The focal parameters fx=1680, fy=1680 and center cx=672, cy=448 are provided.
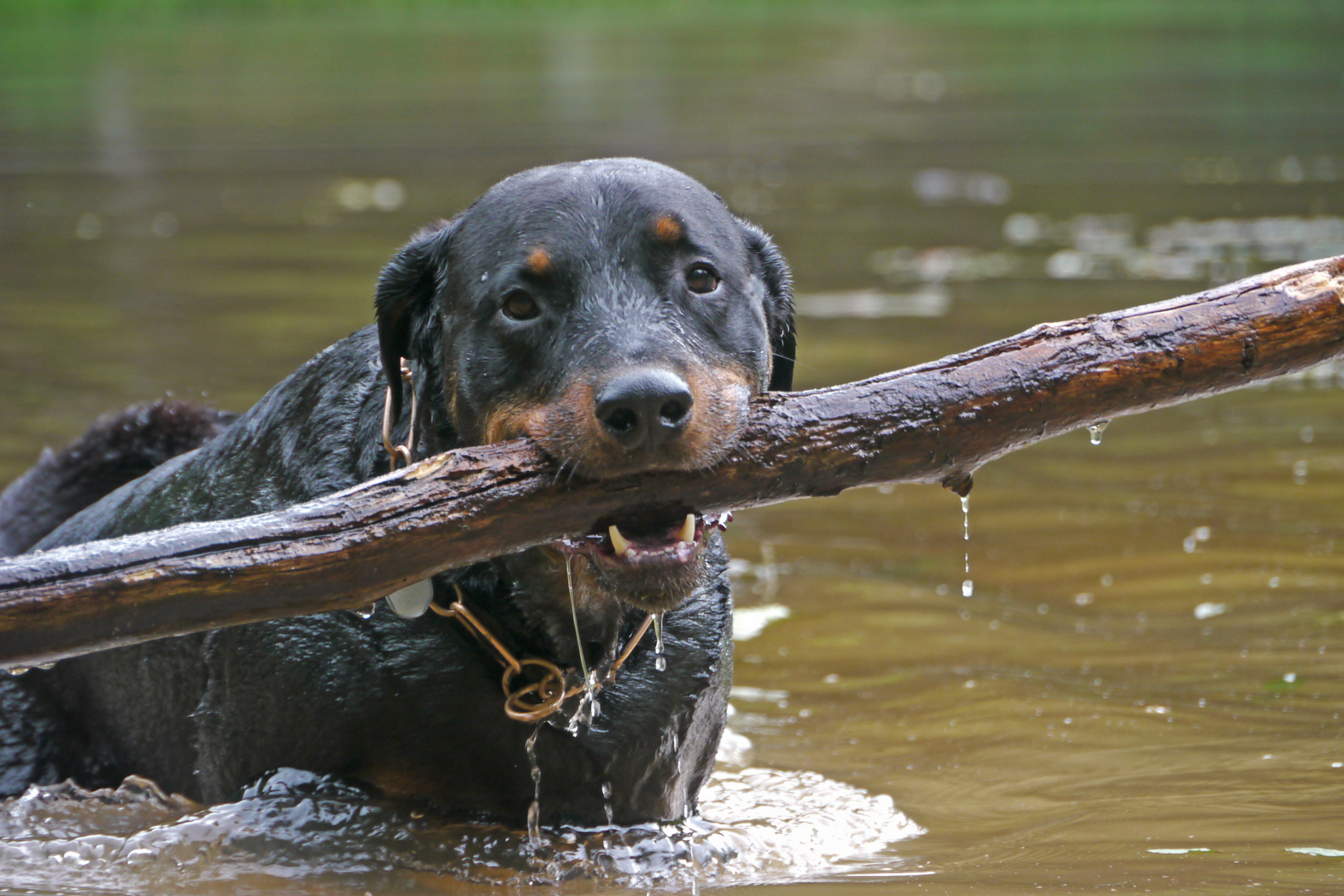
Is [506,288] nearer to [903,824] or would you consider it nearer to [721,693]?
[721,693]

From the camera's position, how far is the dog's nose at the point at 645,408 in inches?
124

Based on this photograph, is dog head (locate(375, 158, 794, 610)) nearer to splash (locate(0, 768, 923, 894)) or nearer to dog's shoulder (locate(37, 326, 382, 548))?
dog's shoulder (locate(37, 326, 382, 548))

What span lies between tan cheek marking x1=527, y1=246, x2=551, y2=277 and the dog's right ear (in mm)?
372

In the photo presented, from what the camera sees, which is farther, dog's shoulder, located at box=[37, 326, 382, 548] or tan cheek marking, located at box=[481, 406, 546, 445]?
dog's shoulder, located at box=[37, 326, 382, 548]

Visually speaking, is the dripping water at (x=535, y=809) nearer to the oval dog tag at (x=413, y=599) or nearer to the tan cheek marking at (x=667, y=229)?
the oval dog tag at (x=413, y=599)

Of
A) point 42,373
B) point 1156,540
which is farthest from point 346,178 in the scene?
point 1156,540

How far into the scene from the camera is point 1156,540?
6355 mm

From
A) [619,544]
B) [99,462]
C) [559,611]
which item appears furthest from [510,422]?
[99,462]

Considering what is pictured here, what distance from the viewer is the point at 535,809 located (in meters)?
3.85

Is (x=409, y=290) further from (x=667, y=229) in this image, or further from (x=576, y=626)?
(x=576, y=626)

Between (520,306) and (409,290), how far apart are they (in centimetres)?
46

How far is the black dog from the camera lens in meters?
3.49

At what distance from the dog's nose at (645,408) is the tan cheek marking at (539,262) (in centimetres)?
52

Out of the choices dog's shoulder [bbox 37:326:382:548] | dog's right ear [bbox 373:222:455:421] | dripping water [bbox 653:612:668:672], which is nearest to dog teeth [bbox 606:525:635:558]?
dripping water [bbox 653:612:668:672]
